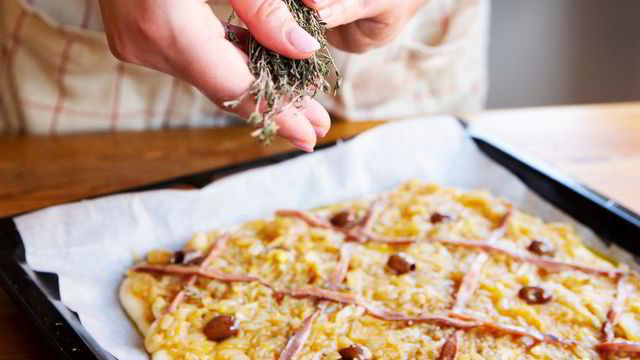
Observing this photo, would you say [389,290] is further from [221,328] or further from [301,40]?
[301,40]

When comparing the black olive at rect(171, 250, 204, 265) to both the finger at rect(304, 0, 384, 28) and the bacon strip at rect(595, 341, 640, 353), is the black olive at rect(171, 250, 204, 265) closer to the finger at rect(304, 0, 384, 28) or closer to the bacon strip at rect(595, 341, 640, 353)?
the finger at rect(304, 0, 384, 28)

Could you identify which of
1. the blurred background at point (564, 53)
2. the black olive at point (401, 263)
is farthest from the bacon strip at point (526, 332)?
the blurred background at point (564, 53)

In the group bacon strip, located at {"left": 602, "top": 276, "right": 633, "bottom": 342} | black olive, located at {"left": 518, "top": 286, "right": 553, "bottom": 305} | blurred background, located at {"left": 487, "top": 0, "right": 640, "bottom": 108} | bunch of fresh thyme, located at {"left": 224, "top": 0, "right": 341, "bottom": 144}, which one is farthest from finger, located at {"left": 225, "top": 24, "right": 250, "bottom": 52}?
blurred background, located at {"left": 487, "top": 0, "right": 640, "bottom": 108}

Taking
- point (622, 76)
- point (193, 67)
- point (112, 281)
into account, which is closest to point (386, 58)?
point (112, 281)

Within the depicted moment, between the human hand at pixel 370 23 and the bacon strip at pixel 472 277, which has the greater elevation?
the human hand at pixel 370 23

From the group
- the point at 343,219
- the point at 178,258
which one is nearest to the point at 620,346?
the point at 343,219

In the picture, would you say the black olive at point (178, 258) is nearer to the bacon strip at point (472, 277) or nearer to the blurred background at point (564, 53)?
the bacon strip at point (472, 277)
